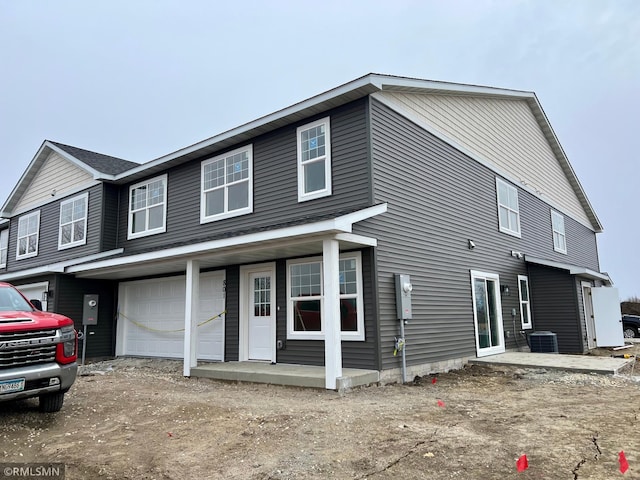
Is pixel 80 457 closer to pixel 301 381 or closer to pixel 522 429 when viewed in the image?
pixel 301 381

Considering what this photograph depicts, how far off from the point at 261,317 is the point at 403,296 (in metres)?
3.33

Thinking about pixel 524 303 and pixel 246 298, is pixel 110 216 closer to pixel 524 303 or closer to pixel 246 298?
pixel 246 298

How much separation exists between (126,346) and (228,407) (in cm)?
839

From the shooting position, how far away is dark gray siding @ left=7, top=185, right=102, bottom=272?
1414 cm

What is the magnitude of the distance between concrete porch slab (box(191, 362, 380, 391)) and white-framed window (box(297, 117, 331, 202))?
342 centimetres

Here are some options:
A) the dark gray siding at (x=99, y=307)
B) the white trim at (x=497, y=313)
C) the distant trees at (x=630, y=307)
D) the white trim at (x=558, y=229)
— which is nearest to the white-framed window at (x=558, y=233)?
the white trim at (x=558, y=229)

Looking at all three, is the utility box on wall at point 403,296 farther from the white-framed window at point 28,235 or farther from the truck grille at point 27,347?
the white-framed window at point 28,235

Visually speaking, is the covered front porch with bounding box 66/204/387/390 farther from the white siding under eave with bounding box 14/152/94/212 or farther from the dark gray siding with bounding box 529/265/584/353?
the dark gray siding with bounding box 529/265/584/353

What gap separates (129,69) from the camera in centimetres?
4250

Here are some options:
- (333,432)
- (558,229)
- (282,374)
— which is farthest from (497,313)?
(333,432)

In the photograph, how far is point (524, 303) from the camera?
14.4 metres

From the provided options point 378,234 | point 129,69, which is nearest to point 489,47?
point 129,69

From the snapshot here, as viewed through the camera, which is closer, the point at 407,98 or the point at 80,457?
the point at 80,457

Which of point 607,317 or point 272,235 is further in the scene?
point 607,317
